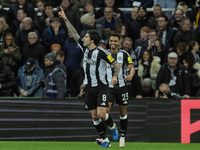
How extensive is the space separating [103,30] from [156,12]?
1.98 meters

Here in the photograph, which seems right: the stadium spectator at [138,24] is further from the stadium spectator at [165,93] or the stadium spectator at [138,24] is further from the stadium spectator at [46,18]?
the stadium spectator at [165,93]

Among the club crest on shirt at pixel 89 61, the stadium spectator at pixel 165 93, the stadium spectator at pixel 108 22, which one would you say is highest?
the stadium spectator at pixel 108 22

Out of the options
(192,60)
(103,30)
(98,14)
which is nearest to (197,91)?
(192,60)

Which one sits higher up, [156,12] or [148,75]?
[156,12]

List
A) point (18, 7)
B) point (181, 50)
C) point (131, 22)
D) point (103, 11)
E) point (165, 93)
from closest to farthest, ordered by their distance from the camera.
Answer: point (165, 93), point (181, 50), point (131, 22), point (103, 11), point (18, 7)

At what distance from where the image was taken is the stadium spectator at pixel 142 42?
1477 cm

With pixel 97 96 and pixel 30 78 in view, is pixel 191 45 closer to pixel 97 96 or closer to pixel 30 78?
pixel 30 78

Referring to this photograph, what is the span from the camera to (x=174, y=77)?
44.6ft

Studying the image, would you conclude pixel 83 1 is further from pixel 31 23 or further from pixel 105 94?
pixel 105 94

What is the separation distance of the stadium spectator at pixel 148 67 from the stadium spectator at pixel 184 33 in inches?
50.1

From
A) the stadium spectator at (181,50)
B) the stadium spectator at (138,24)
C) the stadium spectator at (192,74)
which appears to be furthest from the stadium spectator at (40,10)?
the stadium spectator at (192,74)

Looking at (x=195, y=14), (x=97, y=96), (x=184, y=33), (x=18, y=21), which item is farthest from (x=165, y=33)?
(x=97, y=96)

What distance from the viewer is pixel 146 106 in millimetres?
12859

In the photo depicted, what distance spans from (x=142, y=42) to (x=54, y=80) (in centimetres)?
348
